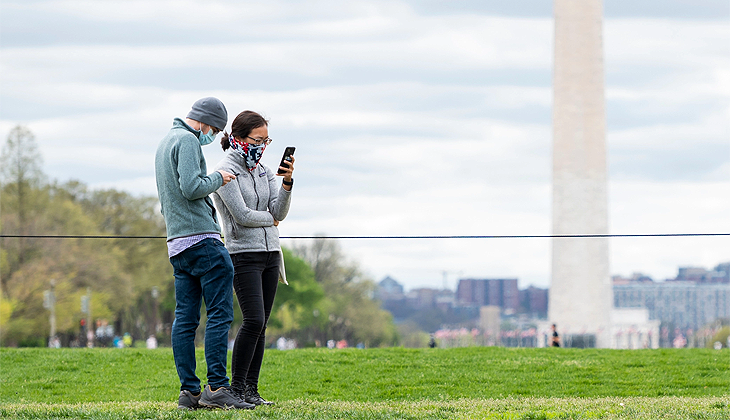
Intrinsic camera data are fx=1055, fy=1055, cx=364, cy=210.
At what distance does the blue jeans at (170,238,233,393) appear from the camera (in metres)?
7.22

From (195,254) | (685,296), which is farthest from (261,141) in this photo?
(685,296)

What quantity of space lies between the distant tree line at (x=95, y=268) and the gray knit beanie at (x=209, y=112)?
37.2 m

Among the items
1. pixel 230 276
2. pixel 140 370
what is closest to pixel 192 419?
pixel 230 276

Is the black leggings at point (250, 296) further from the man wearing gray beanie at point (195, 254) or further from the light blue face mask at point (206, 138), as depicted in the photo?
the light blue face mask at point (206, 138)

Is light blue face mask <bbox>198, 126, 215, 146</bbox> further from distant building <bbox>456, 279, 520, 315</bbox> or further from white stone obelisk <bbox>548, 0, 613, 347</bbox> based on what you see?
distant building <bbox>456, 279, 520, 315</bbox>

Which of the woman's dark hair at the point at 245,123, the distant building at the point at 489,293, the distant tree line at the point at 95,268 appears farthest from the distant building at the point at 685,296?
the woman's dark hair at the point at 245,123

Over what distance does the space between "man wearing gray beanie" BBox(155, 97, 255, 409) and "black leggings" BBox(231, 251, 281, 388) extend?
0.62 feet

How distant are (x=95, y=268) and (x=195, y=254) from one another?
44.8 meters

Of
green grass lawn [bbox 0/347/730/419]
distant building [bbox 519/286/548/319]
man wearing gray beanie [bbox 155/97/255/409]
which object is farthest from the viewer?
distant building [bbox 519/286/548/319]

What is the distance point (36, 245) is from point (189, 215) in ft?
146

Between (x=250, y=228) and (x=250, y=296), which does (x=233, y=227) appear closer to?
(x=250, y=228)

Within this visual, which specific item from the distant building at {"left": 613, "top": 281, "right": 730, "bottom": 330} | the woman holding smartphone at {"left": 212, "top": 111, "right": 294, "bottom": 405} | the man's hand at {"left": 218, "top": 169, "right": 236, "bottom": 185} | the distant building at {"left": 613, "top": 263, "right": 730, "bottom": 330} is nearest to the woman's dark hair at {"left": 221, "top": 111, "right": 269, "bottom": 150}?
the woman holding smartphone at {"left": 212, "top": 111, "right": 294, "bottom": 405}

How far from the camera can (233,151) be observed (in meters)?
7.70

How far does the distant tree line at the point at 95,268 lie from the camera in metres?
48.0
